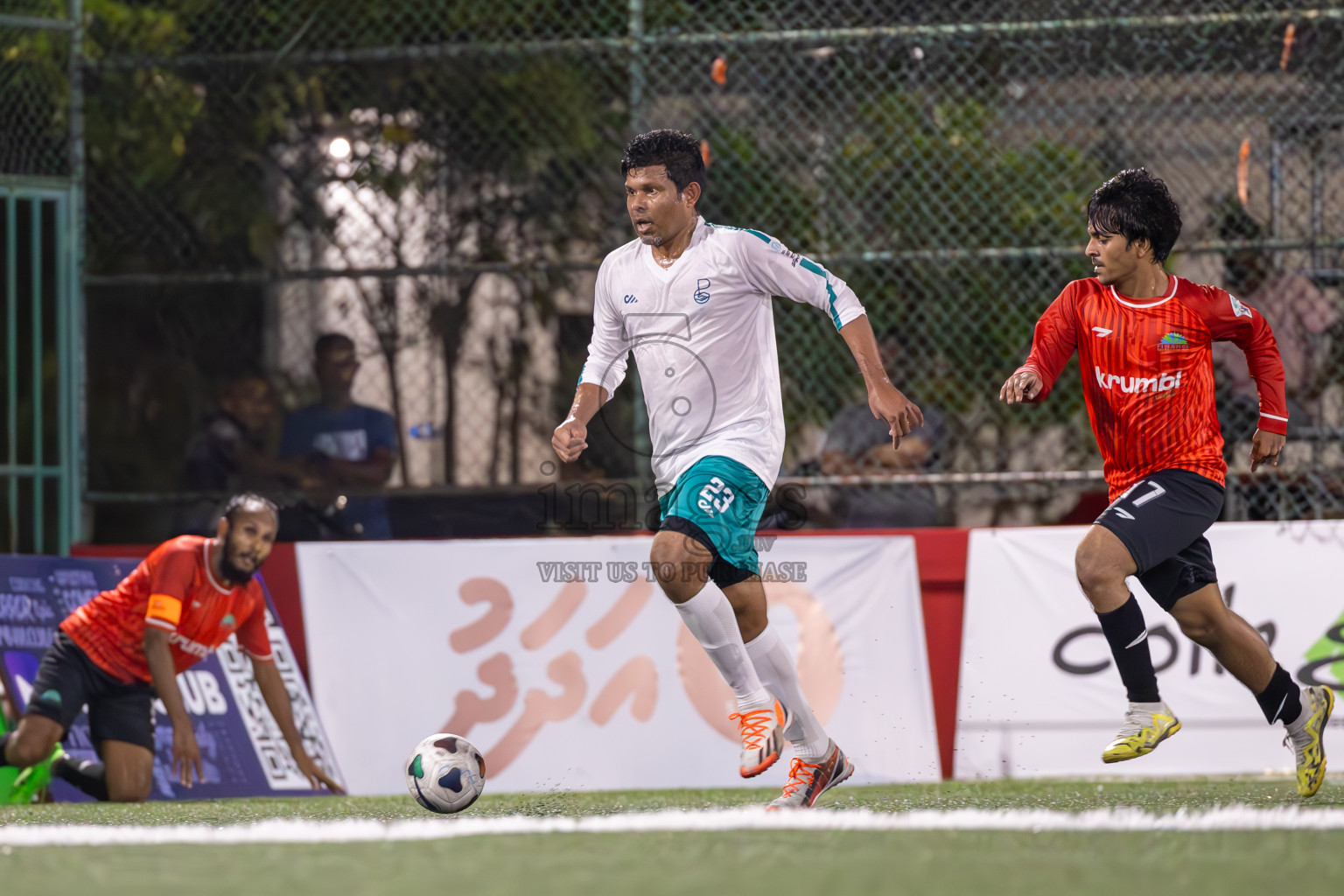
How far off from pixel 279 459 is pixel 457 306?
50.3 inches

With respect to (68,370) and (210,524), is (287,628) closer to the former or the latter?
(210,524)

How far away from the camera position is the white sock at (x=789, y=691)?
211 inches

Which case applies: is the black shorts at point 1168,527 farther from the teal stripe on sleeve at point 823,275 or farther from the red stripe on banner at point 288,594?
the red stripe on banner at point 288,594

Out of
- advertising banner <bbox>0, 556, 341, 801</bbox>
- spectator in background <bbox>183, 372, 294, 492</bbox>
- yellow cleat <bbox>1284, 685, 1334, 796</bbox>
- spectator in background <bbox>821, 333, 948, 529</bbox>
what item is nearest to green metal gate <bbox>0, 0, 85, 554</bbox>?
spectator in background <bbox>183, 372, 294, 492</bbox>

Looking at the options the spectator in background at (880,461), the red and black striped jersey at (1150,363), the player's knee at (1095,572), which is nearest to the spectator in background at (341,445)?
the spectator in background at (880,461)

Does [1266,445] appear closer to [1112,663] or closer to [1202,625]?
[1202,625]

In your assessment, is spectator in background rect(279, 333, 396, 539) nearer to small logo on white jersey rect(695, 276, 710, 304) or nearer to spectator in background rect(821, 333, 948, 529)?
spectator in background rect(821, 333, 948, 529)

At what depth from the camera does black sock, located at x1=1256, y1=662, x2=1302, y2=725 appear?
17.8 feet

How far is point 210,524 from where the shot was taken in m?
8.60

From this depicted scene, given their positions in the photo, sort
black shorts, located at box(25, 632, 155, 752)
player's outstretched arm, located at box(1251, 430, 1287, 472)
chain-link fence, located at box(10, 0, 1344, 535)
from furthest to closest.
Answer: chain-link fence, located at box(10, 0, 1344, 535)
black shorts, located at box(25, 632, 155, 752)
player's outstretched arm, located at box(1251, 430, 1287, 472)

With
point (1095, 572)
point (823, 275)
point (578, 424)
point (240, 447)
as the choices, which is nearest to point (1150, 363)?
point (1095, 572)

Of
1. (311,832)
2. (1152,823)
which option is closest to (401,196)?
(311,832)

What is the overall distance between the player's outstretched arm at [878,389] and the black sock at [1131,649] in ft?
3.05

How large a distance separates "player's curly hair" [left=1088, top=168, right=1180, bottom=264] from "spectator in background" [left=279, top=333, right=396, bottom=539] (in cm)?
437
